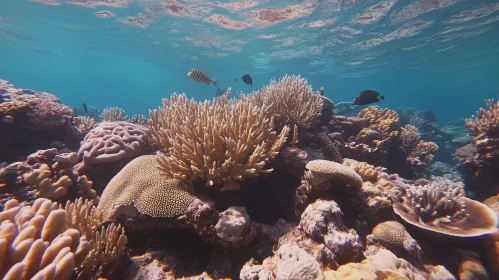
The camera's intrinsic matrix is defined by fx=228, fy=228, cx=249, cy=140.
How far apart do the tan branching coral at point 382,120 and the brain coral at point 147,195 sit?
20.9 ft

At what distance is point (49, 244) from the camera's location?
206 centimetres

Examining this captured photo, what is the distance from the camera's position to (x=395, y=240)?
3.21 meters

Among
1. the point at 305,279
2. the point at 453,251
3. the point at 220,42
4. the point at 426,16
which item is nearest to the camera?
the point at 305,279

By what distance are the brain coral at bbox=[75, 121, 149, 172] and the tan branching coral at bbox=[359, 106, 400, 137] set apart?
22.0ft

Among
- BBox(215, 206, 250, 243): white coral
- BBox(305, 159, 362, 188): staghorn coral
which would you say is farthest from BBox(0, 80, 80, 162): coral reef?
BBox(305, 159, 362, 188): staghorn coral

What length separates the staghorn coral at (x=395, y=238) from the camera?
3150mm

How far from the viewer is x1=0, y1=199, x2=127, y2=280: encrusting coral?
1700 millimetres

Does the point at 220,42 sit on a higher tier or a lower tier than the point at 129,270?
higher

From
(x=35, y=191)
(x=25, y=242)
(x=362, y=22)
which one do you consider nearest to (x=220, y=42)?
(x=362, y=22)

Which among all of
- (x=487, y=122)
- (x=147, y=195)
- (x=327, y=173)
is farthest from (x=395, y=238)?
(x=487, y=122)

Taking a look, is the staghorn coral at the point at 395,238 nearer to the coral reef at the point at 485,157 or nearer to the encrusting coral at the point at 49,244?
the encrusting coral at the point at 49,244

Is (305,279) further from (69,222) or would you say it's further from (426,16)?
(426,16)

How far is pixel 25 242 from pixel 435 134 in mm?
21100

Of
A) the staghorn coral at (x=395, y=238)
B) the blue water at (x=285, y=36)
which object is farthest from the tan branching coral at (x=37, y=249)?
the blue water at (x=285, y=36)
